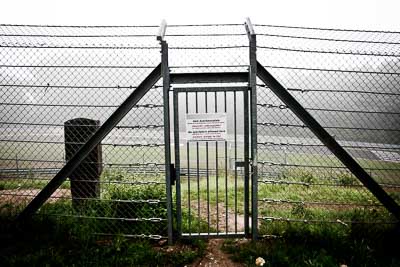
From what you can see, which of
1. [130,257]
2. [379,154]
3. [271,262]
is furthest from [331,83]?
[130,257]

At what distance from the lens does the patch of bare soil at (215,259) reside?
3.84 meters

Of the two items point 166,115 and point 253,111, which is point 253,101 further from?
point 166,115

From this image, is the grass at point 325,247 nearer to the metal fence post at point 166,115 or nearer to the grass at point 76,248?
the grass at point 76,248

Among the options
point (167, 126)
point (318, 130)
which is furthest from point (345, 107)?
point (167, 126)

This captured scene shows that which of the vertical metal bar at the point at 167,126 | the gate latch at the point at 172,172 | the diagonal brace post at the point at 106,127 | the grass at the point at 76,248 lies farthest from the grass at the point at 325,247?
the diagonal brace post at the point at 106,127

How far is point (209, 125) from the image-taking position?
398 cm

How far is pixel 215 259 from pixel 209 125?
1666mm

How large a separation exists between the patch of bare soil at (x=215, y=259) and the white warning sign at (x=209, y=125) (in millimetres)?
1464

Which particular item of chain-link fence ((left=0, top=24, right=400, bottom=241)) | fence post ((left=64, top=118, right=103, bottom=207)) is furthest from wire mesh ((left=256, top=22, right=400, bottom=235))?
fence post ((left=64, top=118, right=103, bottom=207))

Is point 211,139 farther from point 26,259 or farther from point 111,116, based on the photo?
point 26,259

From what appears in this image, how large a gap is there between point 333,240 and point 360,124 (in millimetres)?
1553

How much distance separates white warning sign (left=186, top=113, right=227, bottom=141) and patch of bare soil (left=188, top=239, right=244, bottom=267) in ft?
4.80

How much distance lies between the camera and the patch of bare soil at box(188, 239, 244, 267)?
12.6ft

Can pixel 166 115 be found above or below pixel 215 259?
above
